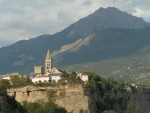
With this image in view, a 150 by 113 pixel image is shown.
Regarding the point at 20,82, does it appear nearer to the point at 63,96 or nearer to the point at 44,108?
the point at 63,96

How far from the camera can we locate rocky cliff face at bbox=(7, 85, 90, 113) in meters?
70.6

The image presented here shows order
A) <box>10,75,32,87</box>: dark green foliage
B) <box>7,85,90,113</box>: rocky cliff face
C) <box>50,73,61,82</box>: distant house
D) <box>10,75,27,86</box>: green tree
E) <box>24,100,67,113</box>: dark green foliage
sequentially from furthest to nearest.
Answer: <box>50,73,61,82</box>: distant house → <box>10,75,27,86</box>: green tree → <box>10,75,32,87</box>: dark green foliage → <box>7,85,90,113</box>: rocky cliff face → <box>24,100,67,113</box>: dark green foliage

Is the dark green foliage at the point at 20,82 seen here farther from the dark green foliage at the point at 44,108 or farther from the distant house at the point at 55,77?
the dark green foliage at the point at 44,108

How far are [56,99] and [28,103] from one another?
3451 mm

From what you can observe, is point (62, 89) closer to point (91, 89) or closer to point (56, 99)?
point (56, 99)

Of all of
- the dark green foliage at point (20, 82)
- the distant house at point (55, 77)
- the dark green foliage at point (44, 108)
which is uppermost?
the distant house at point (55, 77)

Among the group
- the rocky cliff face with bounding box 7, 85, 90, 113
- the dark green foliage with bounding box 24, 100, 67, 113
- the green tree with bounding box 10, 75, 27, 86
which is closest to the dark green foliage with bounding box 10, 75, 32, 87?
the green tree with bounding box 10, 75, 27, 86

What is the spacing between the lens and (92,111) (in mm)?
73188

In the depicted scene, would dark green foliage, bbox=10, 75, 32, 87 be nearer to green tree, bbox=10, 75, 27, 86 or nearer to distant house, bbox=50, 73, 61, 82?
green tree, bbox=10, 75, 27, 86

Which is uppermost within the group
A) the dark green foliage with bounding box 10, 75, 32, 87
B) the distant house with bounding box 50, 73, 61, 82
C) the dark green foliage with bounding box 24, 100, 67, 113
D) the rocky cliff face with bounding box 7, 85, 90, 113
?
the distant house with bounding box 50, 73, 61, 82

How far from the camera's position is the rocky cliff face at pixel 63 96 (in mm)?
70562

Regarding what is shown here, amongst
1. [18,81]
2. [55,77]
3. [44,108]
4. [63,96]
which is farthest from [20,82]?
[55,77]

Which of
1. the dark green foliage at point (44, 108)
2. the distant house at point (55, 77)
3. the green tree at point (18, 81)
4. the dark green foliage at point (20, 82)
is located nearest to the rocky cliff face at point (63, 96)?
the dark green foliage at point (44, 108)

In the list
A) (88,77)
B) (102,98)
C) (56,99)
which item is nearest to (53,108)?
(56,99)
